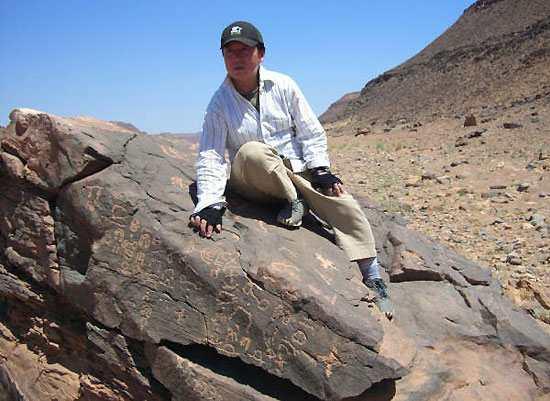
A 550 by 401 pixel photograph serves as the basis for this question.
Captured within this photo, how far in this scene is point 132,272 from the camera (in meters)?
3.29

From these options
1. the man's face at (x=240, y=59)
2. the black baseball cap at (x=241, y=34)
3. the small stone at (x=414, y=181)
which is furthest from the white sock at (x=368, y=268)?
the small stone at (x=414, y=181)

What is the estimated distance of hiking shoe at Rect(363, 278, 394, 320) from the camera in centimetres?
367

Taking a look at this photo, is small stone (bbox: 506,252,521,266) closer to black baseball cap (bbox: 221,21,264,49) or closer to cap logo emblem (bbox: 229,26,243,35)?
black baseball cap (bbox: 221,21,264,49)

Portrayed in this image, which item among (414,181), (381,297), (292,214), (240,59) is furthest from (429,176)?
(240,59)

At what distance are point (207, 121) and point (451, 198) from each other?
22.5 feet

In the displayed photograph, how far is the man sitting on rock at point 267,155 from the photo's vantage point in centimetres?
349

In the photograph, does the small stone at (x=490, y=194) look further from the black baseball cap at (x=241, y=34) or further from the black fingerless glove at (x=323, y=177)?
the black baseball cap at (x=241, y=34)

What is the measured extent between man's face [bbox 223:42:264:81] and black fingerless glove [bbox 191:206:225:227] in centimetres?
93

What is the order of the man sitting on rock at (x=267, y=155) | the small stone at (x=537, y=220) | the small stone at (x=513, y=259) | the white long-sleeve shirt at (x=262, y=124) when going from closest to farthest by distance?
the man sitting on rock at (x=267, y=155)
the white long-sleeve shirt at (x=262, y=124)
the small stone at (x=513, y=259)
the small stone at (x=537, y=220)

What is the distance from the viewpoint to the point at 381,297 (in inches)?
150

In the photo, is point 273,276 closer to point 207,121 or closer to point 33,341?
point 207,121

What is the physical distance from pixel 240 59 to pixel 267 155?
67 cm

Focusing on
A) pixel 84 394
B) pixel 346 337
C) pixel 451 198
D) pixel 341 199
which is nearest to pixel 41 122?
pixel 84 394

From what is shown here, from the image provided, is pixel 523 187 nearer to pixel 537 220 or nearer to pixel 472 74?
pixel 537 220
